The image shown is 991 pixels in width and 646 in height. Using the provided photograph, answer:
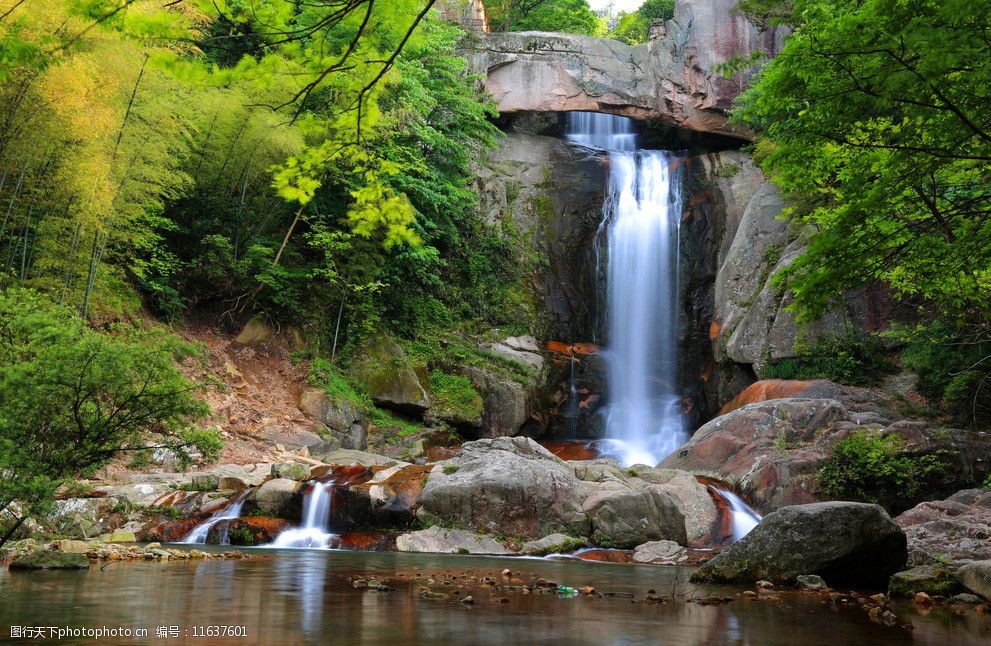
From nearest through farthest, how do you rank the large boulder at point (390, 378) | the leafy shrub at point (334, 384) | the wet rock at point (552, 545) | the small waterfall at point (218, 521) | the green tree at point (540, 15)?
the wet rock at point (552, 545), the small waterfall at point (218, 521), the leafy shrub at point (334, 384), the large boulder at point (390, 378), the green tree at point (540, 15)

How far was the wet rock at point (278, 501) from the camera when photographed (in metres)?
10.7

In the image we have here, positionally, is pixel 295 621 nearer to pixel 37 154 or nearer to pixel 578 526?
pixel 578 526

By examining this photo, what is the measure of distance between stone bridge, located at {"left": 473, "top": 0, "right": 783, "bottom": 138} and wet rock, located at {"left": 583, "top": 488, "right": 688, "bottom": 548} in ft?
58.9

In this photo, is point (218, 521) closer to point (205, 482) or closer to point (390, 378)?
point (205, 482)

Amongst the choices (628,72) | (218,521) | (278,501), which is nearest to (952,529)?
(278,501)

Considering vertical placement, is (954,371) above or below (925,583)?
above

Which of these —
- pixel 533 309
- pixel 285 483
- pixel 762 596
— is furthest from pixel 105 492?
pixel 533 309

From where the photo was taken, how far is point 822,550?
262 inches

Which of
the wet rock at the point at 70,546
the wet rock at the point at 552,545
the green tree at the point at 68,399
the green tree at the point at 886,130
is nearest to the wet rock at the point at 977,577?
the green tree at the point at 886,130

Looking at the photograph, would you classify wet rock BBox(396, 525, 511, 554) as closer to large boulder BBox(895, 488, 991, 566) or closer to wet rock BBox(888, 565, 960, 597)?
wet rock BBox(888, 565, 960, 597)

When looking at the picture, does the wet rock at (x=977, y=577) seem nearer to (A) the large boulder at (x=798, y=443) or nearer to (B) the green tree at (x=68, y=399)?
(A) the large boulder at (x=798, y=443)

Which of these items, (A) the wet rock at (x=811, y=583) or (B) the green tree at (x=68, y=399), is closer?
(B) the green tree at (x=68, y=399)

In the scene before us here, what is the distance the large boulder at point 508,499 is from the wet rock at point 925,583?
4.46 metres

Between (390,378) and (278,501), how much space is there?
8.13m
